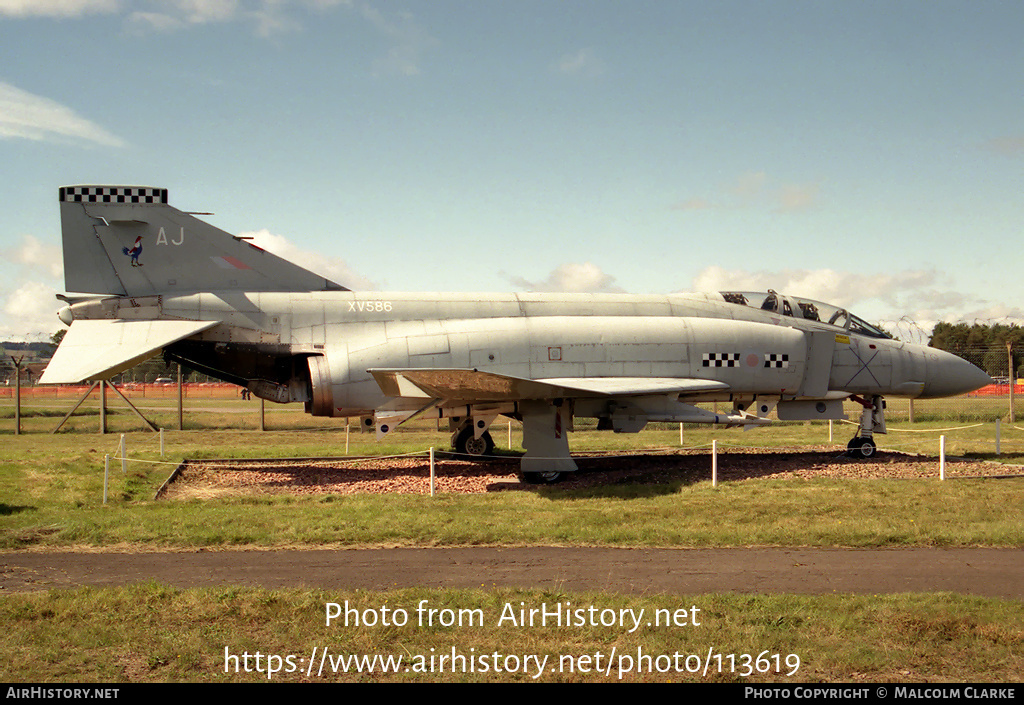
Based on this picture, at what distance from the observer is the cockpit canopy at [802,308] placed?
17266 mm

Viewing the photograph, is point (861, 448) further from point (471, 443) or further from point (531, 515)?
point (531, 515)

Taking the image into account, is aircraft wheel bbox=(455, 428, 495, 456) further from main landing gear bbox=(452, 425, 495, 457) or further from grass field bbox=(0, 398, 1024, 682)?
grass field bbox=(0, 398, 1024, 682)

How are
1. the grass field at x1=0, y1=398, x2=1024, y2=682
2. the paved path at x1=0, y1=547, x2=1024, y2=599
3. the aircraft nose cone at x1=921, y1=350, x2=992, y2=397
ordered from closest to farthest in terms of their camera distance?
the grass field at x1=0, y1=398, x2=1024, y2=682 < the paved path at x1=0, y1=547, x2=1024, y2=599 < the aircraft nose cone at x1=921, y1=350, x2=992, y2=397

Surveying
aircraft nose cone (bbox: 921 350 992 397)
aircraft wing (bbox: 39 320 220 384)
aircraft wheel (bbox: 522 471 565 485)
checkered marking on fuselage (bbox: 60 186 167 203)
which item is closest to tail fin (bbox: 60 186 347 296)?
checkered marking on fuselage (bbox: 60 186 167 203)

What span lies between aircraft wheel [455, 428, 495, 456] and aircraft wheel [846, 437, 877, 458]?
320 inches

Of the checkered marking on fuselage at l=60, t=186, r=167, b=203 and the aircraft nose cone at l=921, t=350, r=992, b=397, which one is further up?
the checkered marking on fuselage at l=60, t=186, r=167, b=203

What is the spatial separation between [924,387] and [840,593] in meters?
11.5

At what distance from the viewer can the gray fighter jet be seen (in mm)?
14805

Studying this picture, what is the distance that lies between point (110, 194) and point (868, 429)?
16614 mm

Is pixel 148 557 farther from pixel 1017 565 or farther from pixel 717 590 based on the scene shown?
pixel 1017 565

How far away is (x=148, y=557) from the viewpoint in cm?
948

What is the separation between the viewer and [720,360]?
626 inches

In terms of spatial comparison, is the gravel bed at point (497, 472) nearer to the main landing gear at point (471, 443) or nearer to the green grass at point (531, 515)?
the main landing gear at point (471, 443)

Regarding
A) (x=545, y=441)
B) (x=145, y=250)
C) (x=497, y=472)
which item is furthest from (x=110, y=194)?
(x=545, y=441)
